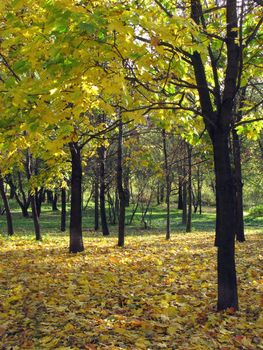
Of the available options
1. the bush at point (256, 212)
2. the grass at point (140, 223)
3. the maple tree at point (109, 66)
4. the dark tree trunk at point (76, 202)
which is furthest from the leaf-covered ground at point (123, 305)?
the bush at point (256, 212)

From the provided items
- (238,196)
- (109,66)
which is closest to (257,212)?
(238,196)

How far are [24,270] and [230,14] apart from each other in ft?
23.6

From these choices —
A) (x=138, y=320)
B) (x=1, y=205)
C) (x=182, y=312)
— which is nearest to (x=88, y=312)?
(x=138, y=320)

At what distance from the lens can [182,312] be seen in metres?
6.15

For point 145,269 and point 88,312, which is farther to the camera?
point 145,269

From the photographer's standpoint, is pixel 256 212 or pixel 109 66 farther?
pixel 256 212

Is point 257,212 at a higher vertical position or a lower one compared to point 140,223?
higher

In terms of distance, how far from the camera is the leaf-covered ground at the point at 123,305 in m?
5.04

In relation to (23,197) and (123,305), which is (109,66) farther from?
(23,197)

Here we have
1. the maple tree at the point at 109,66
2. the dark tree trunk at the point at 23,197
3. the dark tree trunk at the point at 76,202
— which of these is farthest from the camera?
the dark tree trunk at the point at 23,197

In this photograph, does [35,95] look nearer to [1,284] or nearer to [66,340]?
[66,340]

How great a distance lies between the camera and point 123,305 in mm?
6590

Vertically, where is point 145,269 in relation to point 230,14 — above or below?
below

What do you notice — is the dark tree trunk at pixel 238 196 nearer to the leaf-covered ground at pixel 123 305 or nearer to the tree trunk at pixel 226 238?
the leaf-covered ground at pixel 123 305
